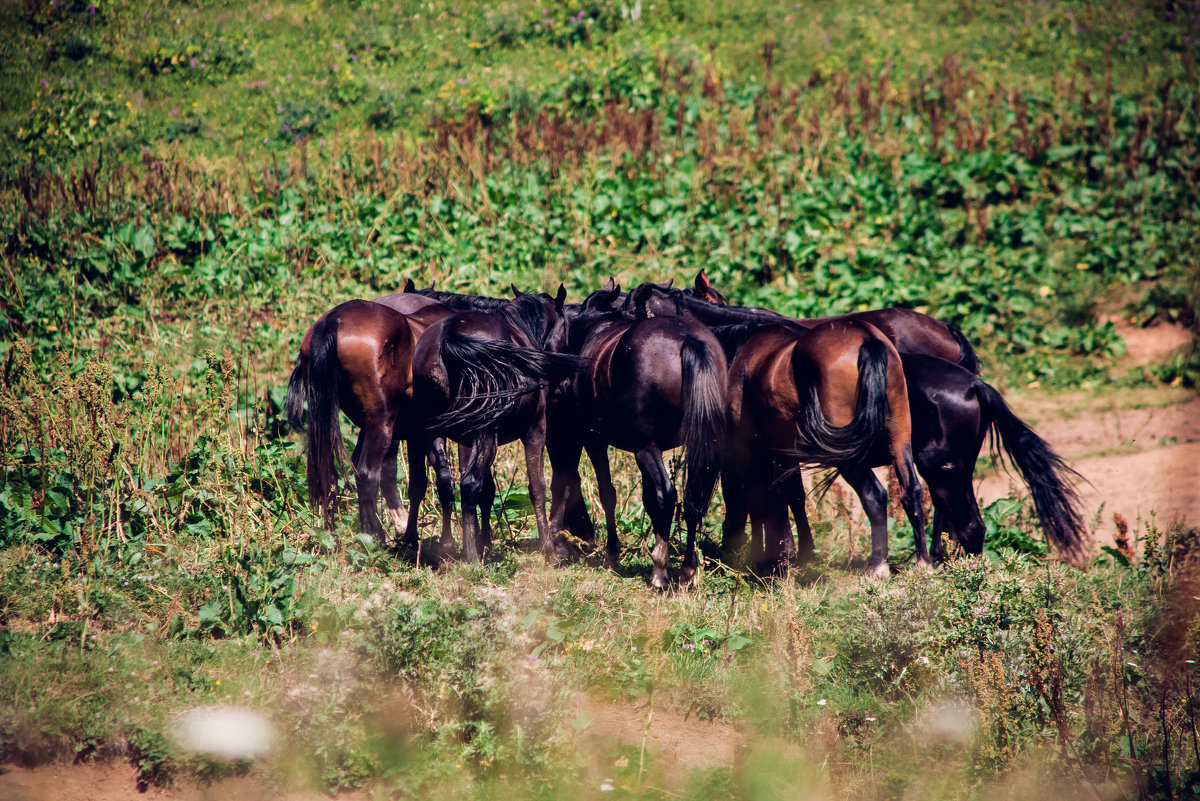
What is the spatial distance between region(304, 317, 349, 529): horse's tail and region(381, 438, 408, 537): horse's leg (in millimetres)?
458

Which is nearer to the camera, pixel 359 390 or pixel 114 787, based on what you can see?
pixel 114 787

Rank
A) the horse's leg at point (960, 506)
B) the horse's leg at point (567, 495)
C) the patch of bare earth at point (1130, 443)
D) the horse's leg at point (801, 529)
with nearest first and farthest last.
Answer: the horse's leg at point (960, 506) < the horse's leg at point (801, 529) < the horse's leg at point (567, 495) < the patch of bare earth at point (1130, 443)

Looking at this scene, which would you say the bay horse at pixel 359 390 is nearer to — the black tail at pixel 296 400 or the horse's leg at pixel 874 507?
the black tail at pixel 296 400

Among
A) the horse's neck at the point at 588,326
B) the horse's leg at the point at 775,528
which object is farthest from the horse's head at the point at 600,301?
the horse's leg at the point at 775,528

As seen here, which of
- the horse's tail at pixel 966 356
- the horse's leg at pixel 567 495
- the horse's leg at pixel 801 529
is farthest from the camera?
the horse's tail at pixel 966 356

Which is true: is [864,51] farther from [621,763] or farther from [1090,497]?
[621,763]

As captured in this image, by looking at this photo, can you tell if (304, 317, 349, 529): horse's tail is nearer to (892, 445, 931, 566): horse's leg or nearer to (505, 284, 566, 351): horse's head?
(505, 284, 566, 351): horse's head

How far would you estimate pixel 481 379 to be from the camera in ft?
20.6

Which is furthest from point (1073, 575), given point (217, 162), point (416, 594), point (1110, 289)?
point (217, 162)

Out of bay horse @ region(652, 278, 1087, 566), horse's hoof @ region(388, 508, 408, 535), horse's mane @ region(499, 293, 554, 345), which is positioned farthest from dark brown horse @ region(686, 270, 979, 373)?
horse's hoof @ region(388, 508, 408, 535)

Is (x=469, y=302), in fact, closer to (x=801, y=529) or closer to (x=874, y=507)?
(x=801, y=529)

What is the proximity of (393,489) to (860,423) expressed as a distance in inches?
131

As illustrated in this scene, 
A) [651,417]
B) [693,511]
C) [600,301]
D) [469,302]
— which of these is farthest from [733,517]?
[469,302]

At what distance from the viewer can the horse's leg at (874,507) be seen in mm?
6215
